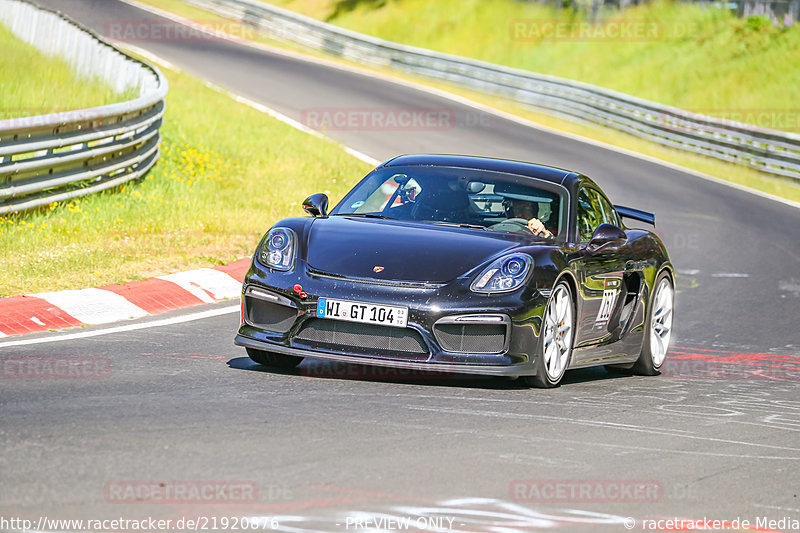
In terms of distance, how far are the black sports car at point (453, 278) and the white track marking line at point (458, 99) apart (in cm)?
1605

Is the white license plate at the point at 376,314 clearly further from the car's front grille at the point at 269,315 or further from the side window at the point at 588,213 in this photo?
the side window at the point at 588,213

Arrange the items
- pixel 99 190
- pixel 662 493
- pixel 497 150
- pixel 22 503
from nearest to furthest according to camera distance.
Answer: pixel 22 503 → pixel 662 493 → pixel 99 190 → pixel 497 150

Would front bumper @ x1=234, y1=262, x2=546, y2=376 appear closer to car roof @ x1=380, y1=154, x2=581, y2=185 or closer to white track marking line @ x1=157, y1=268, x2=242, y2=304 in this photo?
car roof @ x1=380, y1=154, x2=581, y2=185

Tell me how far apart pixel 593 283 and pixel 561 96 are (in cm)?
2732

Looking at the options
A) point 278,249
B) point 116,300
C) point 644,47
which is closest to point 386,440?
point 278,249

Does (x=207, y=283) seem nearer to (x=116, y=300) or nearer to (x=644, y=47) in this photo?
(x=116, y=300)

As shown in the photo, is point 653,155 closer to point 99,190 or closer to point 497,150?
point 497,150

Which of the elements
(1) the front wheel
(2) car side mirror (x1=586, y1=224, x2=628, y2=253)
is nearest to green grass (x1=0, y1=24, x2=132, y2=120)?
(2) car side mirror (x1=586, y1=224, x2=628, y2=253)

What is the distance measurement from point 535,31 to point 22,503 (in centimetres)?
4843

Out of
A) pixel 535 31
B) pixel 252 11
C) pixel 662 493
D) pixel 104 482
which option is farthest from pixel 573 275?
pixel 535 31

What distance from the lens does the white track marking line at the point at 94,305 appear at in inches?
361

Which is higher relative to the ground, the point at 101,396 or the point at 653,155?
the point at 101,396

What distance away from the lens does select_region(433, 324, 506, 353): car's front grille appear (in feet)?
24.0

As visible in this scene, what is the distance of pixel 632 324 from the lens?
9.08 m
